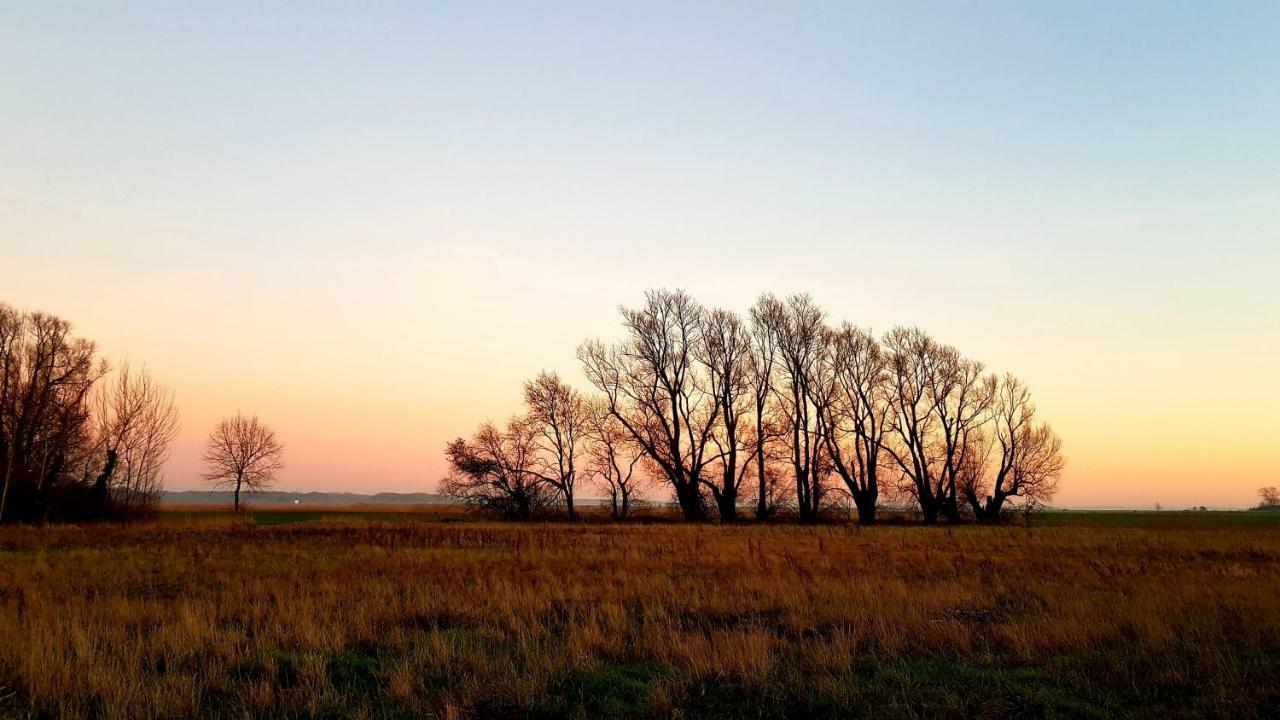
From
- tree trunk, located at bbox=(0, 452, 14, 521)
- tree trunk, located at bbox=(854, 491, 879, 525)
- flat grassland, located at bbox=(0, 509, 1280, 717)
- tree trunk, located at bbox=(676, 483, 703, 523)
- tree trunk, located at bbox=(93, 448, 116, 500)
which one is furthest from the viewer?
tree trunk, located at bbox=(854, 491, 879, 525)

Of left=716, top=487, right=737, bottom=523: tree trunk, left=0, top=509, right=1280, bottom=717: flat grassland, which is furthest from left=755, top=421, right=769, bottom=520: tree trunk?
left=0, top=509, right=1280, bottom=717: flat grassland

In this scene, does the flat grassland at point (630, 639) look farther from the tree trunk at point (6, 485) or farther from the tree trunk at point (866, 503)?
the tree trunk at point (866, 503)

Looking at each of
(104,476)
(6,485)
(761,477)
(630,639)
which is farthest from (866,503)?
(6,485)

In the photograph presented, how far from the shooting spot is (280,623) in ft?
32.9

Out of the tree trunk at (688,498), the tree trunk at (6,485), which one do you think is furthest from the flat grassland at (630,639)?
the tree trunk at (688,498)

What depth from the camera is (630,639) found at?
9.41 metres

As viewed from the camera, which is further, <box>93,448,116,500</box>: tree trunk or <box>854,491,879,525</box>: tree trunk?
<box>854,491,879,525</box>: tree trunk

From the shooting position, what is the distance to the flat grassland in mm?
6582

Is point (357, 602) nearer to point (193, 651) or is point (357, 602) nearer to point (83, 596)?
point (193, 651)

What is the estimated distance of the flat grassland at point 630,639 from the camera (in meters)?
6.58

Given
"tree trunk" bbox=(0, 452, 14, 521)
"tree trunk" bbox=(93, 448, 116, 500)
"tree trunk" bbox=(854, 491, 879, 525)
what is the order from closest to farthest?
"tree trunk" bbox=(0, 452, 14, 521), "tree trunk" bbox=(93, 448, 116, 500), "tree trunk" bbox=(854, 491, 879, 525)

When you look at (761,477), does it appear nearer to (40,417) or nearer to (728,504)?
(728,504)

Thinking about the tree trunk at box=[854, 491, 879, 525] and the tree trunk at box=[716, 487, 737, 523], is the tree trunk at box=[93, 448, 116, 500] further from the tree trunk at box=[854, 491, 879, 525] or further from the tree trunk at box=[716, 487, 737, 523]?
the tree trunk at box=[854, 491, 879, 525]

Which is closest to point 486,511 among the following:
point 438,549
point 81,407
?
point 81,407
